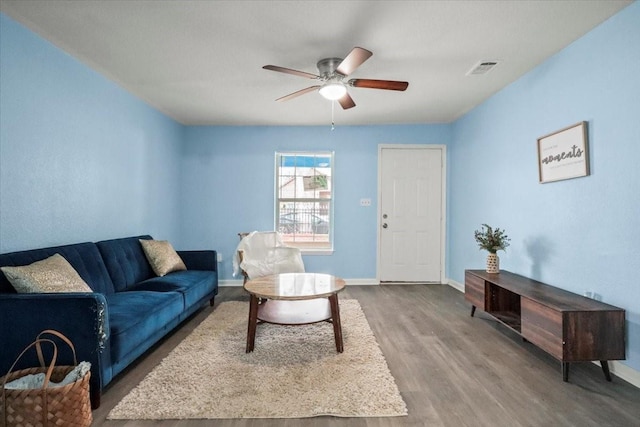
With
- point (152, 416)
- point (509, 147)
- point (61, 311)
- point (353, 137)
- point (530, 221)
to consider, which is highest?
point (353, 137)

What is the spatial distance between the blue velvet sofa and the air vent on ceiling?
3.50 metres

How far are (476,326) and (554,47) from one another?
2638 millimetres

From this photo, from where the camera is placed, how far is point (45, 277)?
81.4 inches

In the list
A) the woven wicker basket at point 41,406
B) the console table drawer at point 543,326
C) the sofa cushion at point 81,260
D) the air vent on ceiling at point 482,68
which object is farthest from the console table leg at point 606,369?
the sofa cushion at point 81,260

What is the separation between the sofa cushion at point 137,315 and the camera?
6.79 ft

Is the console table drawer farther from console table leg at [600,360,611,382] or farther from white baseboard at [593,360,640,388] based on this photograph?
white baseboard at [593,360,640,388]

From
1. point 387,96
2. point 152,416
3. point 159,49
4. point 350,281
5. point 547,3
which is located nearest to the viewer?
point 152,416

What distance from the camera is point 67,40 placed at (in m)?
2.62

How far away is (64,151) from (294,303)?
242 cm

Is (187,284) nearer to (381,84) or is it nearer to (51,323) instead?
(51,323)

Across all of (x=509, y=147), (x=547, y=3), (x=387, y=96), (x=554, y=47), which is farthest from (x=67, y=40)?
(x=509, y=147)

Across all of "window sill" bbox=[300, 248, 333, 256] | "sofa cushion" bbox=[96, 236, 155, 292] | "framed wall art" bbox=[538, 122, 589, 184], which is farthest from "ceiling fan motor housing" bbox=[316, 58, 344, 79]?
"window sill" bbox=[300, 248, 333, 256]

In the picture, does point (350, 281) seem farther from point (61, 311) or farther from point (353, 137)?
point (61, 311)

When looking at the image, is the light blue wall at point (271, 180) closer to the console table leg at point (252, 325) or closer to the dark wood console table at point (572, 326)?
the console table leg at point (252, 325)
